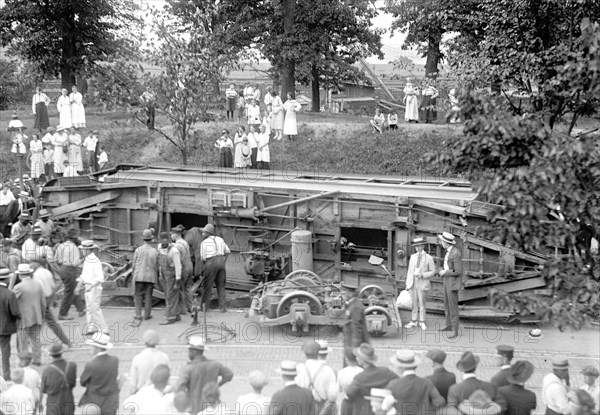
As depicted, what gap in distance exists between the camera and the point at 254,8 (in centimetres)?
3425

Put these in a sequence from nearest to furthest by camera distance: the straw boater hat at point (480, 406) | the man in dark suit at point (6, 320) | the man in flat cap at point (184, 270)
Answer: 1. the straw boater hat at point (480, 406)
2. the man in dark suit at point (6, 320)
3. the man in flat cap at point (184, 270)

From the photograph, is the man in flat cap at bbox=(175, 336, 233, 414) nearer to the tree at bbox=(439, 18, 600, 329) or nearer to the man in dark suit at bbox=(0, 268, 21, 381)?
the tree at bbox=(439, 18, 600, 329)

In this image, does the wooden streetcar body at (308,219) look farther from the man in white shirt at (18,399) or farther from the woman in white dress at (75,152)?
the man in white shirt at (18,399)

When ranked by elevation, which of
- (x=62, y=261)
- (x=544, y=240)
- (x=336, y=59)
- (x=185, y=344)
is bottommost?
(x=185, y=344)

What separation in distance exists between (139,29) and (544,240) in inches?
1199

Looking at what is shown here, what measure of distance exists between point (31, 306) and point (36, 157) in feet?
42.9

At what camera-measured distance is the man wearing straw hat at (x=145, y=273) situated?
651 inches

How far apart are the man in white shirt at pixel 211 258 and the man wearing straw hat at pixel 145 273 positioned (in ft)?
3.25

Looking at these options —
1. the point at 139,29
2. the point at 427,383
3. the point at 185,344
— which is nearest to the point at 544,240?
the point at 427,383

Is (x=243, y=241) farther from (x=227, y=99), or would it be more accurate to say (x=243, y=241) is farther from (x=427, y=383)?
(x=227, y=99)

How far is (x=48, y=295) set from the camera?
14.9 m

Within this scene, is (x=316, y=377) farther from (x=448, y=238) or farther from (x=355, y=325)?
(x=448, y=238)

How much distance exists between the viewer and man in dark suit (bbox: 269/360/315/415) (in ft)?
31.9

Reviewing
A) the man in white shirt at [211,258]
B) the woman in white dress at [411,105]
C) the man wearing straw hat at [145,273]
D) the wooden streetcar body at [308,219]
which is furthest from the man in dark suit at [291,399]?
the woman in white dress at [411,105]
